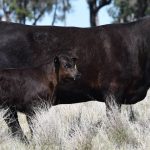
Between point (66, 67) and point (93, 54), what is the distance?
539mm

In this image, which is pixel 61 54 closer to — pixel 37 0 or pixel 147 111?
pixel 147 111

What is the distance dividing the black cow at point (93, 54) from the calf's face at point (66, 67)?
0.60 feet

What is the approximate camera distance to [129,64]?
873 centimetres

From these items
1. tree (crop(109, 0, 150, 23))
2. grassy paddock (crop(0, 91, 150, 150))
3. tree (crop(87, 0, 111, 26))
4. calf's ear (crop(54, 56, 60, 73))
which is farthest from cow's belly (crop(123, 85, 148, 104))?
tree (crop(109, 0, 150, 23))

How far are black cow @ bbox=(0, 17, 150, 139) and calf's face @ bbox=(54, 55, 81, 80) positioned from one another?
184 millimetres

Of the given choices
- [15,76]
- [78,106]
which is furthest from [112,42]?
[78,106]

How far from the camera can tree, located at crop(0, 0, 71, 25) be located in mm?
43469

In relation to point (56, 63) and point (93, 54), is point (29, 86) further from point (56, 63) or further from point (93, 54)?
point (93, 54)

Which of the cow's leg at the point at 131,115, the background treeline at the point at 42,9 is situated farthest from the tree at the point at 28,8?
the cow's leg at the point at 131,115

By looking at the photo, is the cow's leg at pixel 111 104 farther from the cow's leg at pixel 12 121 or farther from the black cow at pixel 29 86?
the cow's leg at pixel 12 121

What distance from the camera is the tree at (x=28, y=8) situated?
43.5 meters

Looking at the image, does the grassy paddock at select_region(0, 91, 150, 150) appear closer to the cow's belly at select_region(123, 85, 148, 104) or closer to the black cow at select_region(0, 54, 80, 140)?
the black cow at select_region(0, 54, 80, 140)

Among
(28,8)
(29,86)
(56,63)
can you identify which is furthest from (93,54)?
(28,8)

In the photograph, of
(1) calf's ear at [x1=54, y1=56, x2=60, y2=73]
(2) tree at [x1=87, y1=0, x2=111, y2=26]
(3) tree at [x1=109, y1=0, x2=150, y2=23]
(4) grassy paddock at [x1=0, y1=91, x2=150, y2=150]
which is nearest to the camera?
(4) grassy paddock at [x1=0, y1=91, x2=150, y2=150]
